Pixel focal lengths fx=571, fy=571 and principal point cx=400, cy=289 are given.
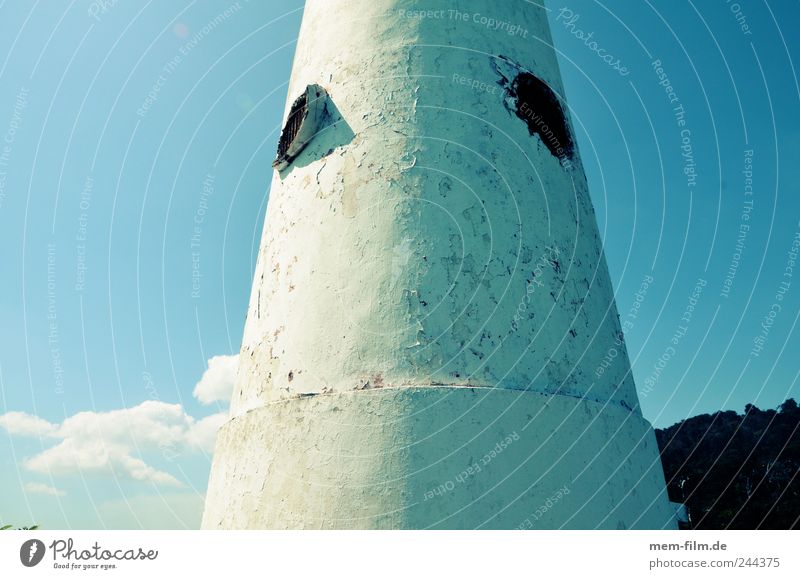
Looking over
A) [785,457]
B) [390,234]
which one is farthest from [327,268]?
[785,457]

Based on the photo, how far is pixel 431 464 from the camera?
3146mm

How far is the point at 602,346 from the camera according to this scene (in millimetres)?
4254

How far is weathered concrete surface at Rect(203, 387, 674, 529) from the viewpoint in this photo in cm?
314

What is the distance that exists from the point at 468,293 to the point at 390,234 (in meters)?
0.64

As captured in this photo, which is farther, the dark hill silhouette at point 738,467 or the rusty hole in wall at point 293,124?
the dark hill silhouette at point 738,467

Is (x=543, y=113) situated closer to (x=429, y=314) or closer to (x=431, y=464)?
(x=429, y=314)

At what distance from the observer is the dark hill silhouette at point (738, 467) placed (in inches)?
667

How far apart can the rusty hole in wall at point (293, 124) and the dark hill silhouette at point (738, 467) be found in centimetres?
1492
